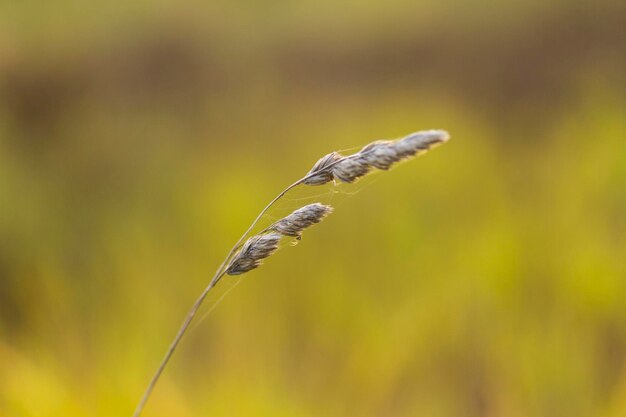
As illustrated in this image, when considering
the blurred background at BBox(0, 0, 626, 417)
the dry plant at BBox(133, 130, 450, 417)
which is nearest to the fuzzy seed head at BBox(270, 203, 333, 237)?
the dry plant at BBox(133, 130, 450, 417)

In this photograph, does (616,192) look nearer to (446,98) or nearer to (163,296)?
(446,98)

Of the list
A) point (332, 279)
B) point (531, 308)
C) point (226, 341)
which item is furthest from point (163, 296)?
point (531, 308)

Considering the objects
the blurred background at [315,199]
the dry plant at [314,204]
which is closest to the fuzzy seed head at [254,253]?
the dry plant at [314,204]

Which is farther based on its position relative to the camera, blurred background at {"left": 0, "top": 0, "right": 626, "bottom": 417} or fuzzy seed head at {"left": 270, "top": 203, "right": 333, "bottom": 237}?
blurred background at {"left": 0, "top": 0, "right": 626, "bottom": 417}

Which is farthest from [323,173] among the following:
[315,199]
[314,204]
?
[315,199]

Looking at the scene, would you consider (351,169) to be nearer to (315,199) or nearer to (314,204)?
(314,204)

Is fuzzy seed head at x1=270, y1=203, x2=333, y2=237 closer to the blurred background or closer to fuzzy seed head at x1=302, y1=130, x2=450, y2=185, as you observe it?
fuzzy seed head at x1=302, y1=130, x2=450, y2=185
